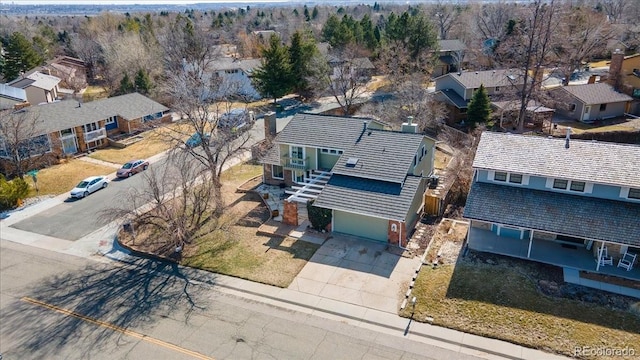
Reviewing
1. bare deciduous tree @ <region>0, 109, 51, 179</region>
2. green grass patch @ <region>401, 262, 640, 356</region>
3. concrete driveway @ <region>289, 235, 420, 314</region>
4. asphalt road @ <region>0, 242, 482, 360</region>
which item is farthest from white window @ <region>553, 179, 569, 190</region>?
bare deciduous tree @ <region>0, 109, 51, 179</region>

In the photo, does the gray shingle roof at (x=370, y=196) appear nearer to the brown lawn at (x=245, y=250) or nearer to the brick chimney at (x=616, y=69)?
the brown lawn at (x=245, y=250)

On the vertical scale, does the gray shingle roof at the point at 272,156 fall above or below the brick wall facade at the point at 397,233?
above

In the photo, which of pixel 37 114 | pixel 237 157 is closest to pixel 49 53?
pixel 37 114

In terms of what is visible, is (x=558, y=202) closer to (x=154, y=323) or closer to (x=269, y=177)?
(x=269, y=177)

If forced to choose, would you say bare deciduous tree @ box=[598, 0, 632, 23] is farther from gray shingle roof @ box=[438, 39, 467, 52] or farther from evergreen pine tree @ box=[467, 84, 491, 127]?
evergreen pine tree @ box=[467, 84, 491, 127]

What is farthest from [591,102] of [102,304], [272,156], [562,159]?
[102,304]


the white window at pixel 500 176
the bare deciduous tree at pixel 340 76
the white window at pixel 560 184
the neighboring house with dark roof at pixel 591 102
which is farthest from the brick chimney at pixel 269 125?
the neighboring house with dark roof at pixel 591 102
